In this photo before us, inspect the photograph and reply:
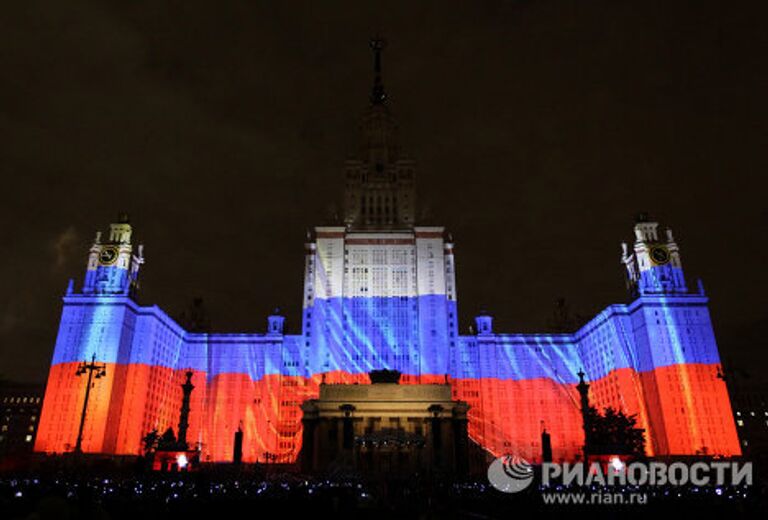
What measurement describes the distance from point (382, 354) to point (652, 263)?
157ft

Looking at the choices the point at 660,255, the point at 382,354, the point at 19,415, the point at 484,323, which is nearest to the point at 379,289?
the point at 382,354

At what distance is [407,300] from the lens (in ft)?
312

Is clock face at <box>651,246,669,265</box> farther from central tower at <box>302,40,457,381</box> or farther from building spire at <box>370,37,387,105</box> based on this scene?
building spire at <box>370,37,387,105</box>

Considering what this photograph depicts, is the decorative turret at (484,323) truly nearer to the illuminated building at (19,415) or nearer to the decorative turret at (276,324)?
the decorative turret at (276,324)

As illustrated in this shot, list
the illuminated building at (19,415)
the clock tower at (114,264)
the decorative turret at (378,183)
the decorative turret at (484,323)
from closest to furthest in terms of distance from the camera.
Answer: the clock tower at (114,264)
the decorative turret at (484,323)
the decorative turret at (378,183)
the illuminated building at (19,415)

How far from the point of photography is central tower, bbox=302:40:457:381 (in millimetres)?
90562

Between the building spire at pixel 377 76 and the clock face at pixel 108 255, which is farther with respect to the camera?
the building spire at pixel 377 76

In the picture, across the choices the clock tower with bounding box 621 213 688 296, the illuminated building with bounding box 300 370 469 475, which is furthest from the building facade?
the clock tower with bounding box 621 213 688 296

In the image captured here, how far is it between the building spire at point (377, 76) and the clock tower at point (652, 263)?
58462 mm

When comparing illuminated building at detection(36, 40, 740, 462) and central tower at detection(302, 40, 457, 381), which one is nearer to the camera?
illuminated building at detection(36, 40, 740, 462)

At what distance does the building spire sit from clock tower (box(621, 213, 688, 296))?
58.5m

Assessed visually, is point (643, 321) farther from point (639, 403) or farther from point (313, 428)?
point (313, 428)

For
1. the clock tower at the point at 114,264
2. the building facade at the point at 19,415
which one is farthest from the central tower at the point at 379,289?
the building facade at the point at 19,415

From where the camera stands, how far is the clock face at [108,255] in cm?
8531
